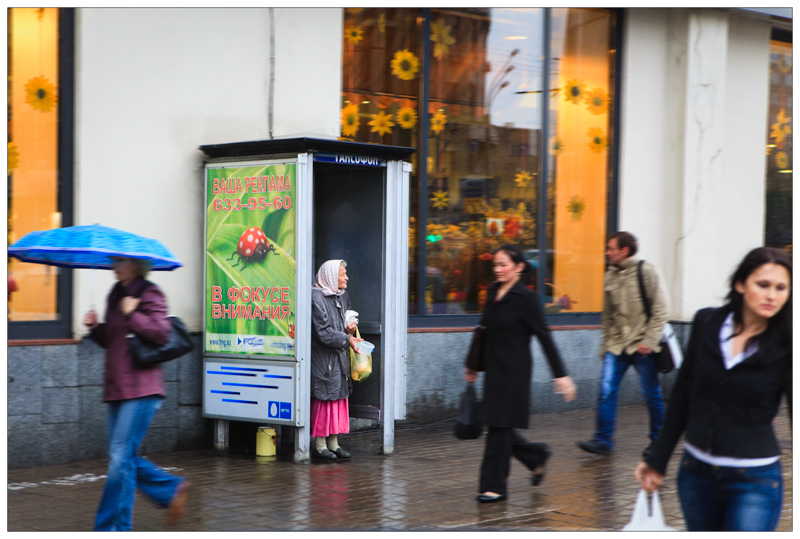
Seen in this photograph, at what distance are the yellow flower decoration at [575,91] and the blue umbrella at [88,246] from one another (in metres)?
6.72

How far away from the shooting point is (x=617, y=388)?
811cm

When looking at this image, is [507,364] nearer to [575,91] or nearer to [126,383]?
[126,383]

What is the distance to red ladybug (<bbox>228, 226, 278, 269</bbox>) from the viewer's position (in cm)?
774

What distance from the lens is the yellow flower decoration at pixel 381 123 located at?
9695mm

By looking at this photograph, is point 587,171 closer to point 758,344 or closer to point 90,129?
point 90,129

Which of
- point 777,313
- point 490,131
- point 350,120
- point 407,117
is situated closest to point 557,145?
point 490,131

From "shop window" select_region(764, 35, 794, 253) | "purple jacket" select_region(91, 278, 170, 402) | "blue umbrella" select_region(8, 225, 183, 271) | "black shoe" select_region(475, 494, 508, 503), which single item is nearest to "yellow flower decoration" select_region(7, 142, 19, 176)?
"blue umbrella" select_region(8, 225, 183, 271)

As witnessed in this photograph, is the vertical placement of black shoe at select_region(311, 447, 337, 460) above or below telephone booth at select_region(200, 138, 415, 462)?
below

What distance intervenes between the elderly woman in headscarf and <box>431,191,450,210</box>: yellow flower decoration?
7.69 ft

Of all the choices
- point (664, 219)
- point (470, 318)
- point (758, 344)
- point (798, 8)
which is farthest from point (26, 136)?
point (798, 8)

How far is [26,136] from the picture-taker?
758 centimetres

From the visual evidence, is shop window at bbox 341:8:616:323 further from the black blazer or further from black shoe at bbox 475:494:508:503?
the black blazer

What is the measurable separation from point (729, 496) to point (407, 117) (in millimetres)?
7005
